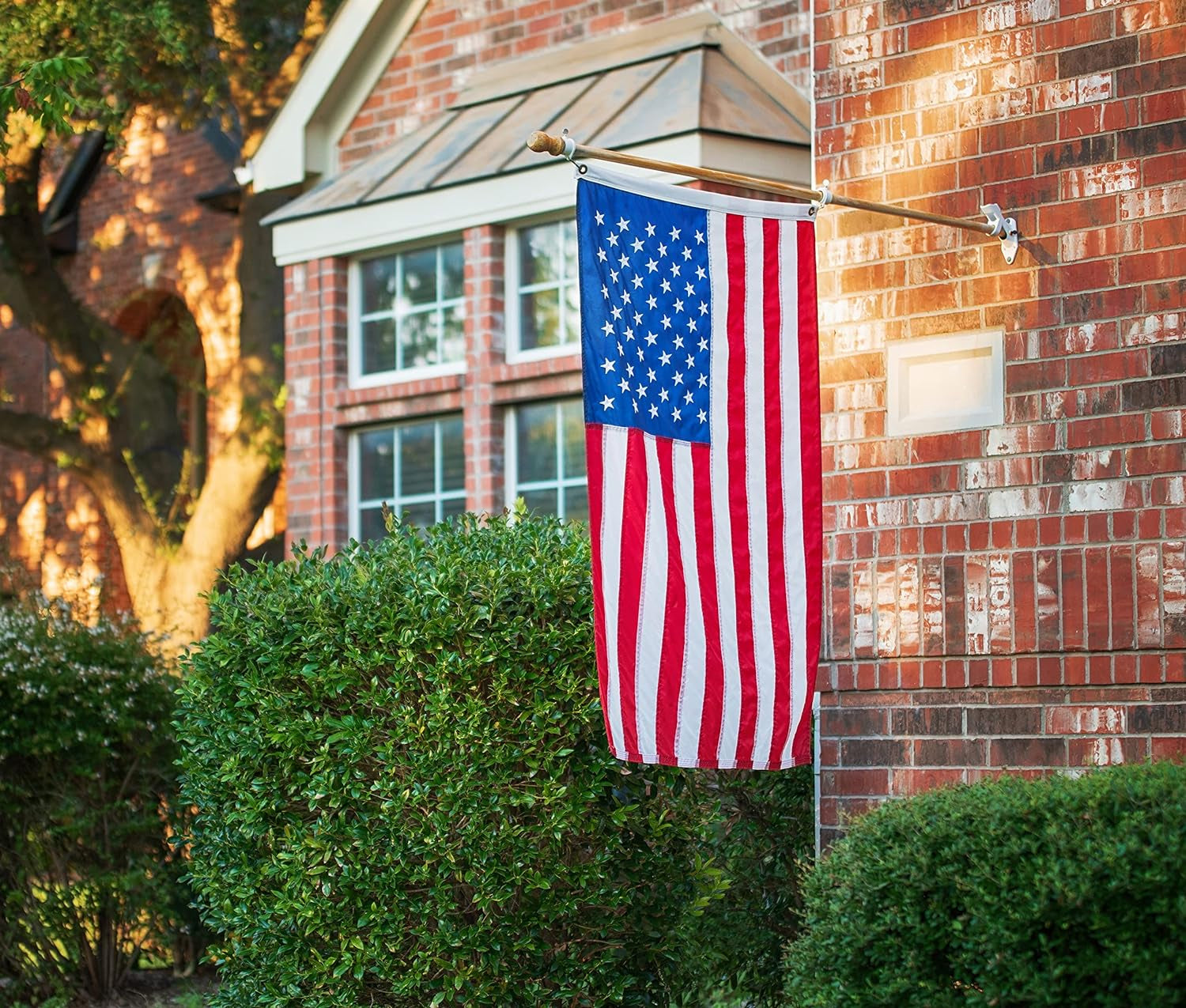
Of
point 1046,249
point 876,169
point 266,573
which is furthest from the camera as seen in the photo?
point 266,573

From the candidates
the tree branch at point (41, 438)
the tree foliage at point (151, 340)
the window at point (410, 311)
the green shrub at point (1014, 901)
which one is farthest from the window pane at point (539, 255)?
the green shrub at point (1014, 901)

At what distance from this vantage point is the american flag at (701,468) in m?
5.32

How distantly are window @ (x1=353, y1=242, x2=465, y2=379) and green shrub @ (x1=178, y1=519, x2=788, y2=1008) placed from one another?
3843 millimetres

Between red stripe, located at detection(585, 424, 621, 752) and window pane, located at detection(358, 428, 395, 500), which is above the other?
window pane, located at detection(358, 428, 395, 500)

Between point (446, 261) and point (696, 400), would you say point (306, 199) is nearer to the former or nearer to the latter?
point (446, 261)

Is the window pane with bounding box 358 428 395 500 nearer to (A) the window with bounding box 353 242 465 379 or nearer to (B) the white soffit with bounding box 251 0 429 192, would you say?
(A) the window with bounding box 353 242 465 379

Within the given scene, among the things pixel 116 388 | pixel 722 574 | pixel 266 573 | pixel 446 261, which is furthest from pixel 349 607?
pixel 116 388

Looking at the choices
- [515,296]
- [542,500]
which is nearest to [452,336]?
[515,296]

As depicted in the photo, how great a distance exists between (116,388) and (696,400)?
1001 centimetres

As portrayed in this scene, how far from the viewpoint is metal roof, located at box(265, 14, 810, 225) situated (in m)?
8.98

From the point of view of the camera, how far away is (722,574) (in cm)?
548

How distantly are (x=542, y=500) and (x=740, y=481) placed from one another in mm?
4381

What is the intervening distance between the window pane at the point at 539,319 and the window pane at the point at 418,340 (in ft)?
1.98

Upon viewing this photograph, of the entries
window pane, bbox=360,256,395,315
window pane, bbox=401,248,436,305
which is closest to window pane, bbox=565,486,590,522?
window pane, bbox=401,248,436,305
